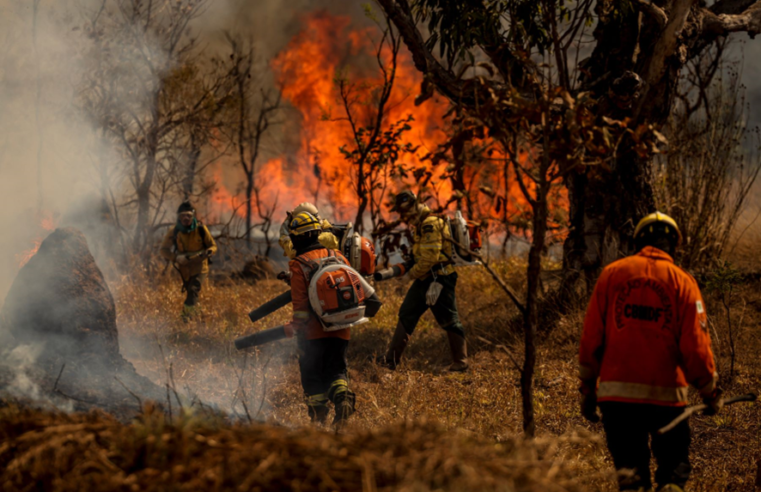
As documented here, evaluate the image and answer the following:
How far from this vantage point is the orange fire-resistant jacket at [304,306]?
4613mm

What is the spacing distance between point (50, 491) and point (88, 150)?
473 inches

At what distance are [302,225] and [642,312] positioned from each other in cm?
267

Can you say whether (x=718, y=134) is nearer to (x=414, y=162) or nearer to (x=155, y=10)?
(x=414, y=162)

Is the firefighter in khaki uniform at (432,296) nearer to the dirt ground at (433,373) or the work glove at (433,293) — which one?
the work glove at (433,293)

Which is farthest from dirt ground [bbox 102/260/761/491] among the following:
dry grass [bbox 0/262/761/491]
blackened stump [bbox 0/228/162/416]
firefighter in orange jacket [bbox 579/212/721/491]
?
firefighter in orange jacket [bbox 579/212/721/491]

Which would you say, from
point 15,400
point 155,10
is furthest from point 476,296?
point 155,10

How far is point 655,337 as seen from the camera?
119 inches

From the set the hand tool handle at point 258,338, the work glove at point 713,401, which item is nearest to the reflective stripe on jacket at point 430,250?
the hand tool handle at point 258,338

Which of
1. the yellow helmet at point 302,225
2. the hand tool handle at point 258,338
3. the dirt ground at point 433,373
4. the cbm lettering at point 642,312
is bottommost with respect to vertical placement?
the dirt ground at point 433,373

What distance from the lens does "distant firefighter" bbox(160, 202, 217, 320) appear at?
8.95 metres

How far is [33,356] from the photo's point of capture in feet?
12.5

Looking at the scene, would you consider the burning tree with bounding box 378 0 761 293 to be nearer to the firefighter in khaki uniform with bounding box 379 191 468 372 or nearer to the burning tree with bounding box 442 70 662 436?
the firefighter in khaki uniform with bounding box 379 191 468 372

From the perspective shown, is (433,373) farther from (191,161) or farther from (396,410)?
(191,161)

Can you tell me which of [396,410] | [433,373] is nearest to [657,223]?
[396,410]
